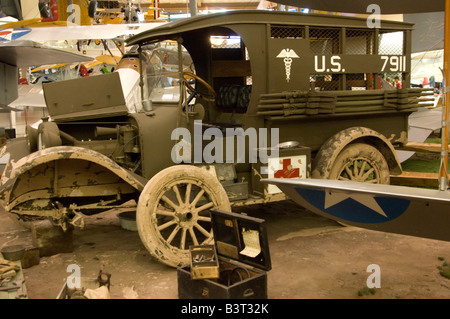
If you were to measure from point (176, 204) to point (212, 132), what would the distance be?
2.93 ft

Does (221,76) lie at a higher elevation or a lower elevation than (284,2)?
lower

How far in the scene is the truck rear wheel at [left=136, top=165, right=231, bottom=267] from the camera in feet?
14.5

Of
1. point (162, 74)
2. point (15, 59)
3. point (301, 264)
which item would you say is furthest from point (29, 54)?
point (301, 264)

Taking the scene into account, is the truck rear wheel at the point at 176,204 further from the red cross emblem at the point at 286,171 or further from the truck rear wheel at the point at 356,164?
the truck rear wheel at the point at 356,164

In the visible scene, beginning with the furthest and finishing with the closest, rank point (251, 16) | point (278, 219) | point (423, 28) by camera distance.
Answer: point (423, 28) < point (278, 219) < point (251, 16)

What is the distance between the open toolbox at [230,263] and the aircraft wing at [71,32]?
898 cm

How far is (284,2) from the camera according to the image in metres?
5.24

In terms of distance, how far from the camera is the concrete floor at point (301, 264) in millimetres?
4086

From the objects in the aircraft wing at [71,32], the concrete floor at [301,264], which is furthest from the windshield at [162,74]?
the aircraft wing at [71,32]

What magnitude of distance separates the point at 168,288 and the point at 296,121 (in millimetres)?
2237

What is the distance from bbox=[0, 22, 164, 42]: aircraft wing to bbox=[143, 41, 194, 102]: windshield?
6122 millimetres
